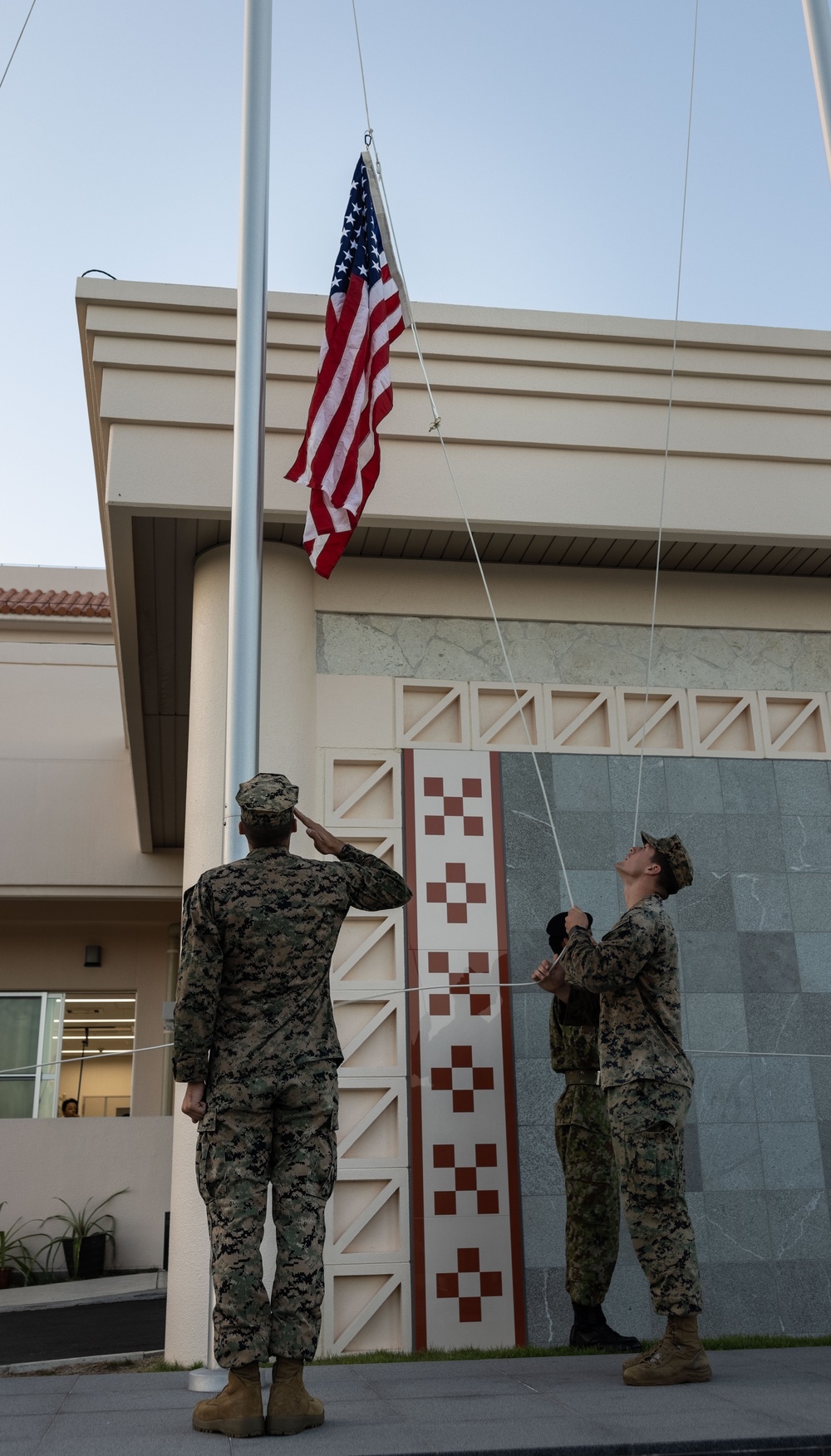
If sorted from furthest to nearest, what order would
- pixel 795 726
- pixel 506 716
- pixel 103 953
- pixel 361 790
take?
1. pixel 103 953
2. pixel 795 726
3. pixel 506 716
4. pixel 361 790

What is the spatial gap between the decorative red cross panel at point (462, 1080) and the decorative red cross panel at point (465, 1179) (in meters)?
0.20

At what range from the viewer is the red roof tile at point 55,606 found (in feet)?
53.0

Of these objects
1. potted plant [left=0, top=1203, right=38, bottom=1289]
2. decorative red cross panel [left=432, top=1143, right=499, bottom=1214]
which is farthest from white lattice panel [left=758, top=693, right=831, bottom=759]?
potted plant [left=0, top=1203, right=38, bottom=1289]

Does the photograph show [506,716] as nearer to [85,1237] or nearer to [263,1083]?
[263,1083]

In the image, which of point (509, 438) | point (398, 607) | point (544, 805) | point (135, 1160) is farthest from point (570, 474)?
point (135, 1160)

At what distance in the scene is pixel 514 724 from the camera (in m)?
7.23

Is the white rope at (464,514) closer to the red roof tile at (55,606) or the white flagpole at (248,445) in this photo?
the white flagpole at (248,445)

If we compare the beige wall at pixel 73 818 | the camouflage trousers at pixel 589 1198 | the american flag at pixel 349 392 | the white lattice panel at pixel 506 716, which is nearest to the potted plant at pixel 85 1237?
the beige wall at pixel 73 818

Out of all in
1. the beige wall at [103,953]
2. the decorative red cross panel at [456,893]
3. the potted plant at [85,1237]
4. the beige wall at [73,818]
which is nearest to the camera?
the decorative red cross panel at [456,893]

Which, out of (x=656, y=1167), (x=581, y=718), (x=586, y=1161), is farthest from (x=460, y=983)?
(x=656, y=1167)

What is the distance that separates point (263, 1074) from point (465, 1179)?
9.49 ft

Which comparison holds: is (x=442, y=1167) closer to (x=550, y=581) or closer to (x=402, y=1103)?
(x=402, y=1103)

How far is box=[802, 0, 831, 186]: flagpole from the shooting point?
7.03 metres

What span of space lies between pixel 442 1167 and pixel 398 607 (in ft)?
10.2
